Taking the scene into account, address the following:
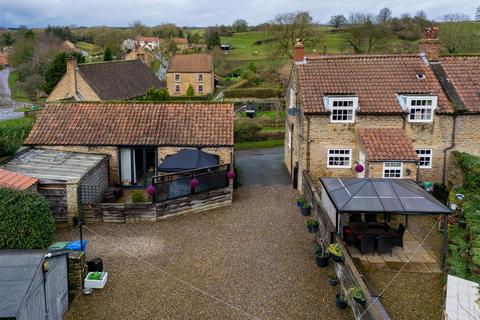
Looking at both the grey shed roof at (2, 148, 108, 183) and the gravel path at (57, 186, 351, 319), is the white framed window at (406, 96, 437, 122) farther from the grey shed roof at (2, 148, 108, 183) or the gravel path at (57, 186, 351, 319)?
the grey shed roof at (2, 148, 108, 183)

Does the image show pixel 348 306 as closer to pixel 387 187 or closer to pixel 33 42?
pixel 387 187

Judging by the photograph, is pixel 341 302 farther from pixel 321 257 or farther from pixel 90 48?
pixel 90 48

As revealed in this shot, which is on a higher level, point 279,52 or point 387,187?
point 279,52

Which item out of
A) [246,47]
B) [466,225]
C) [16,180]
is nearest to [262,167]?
[466,225]

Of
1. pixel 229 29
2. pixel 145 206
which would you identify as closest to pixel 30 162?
pixel 145 206

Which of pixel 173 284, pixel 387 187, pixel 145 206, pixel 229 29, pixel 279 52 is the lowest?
pixel 173 284

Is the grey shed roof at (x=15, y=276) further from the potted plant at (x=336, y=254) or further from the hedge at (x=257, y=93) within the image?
the hedge at (x=257, y=93)
